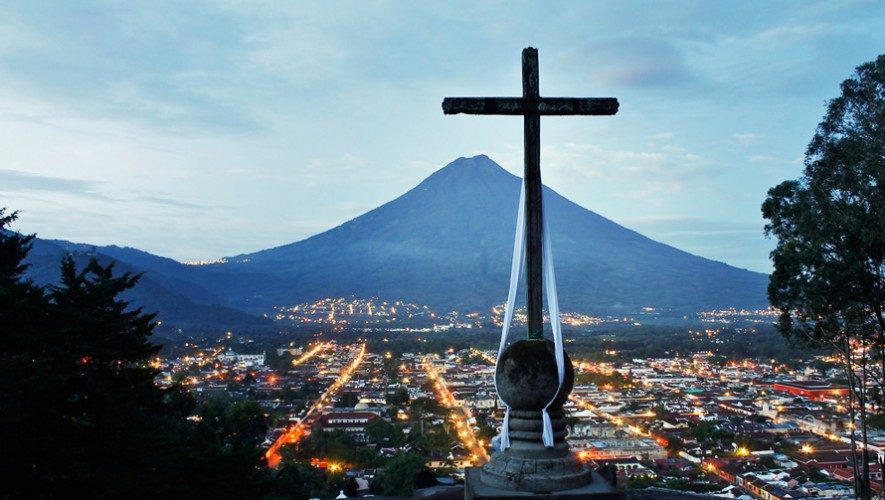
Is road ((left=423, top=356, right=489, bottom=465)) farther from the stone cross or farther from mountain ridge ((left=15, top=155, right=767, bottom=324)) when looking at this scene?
mountain ridge ((left=15, top=155, right=767, bottom=324))

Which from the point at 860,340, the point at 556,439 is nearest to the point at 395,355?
the point at 860,340

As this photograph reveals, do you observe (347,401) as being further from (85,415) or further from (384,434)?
(85,415)

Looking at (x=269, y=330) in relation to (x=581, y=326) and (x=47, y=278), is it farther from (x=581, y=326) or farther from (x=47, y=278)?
(x=581, y=326)

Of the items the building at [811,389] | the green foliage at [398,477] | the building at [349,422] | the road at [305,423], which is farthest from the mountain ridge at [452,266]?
the green foliage at [398,477]

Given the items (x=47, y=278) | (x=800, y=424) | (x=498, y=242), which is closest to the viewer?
(x=800, y=424)

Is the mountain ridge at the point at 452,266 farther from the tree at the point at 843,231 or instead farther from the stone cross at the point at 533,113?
the stone cross at the point at 533,113

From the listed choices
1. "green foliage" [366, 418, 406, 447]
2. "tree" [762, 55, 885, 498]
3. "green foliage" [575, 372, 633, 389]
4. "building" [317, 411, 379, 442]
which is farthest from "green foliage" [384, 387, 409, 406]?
"tree" [762, 55, 885, 498]
